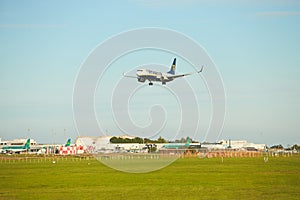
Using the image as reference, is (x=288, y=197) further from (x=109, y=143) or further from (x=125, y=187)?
(x=109, y=143)

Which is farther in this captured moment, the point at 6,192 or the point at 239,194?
the point at 6,192

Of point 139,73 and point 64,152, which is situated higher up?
point 139,73

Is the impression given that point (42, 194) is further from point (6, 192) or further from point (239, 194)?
point (239, 194)

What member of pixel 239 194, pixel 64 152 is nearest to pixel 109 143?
pixel 64 152

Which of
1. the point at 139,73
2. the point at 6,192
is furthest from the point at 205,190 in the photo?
the point at 139,73

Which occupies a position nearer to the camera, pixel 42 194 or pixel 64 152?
pixel 42 194

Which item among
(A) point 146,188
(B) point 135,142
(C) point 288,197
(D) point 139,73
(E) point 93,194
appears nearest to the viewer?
(C) point 288,197

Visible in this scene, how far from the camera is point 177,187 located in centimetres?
3622

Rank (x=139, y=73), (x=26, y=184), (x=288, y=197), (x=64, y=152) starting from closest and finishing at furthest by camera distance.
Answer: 1. (x=288, y=197)
2. (x=26, y=184)
3. (x=139, y=73)
4. (x=64, y=152)


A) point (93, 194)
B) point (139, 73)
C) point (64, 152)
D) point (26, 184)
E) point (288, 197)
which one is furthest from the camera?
point (64, 152)

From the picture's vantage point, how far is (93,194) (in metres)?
32.4

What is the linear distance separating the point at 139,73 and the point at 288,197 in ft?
139

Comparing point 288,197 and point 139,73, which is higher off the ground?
point 139,73

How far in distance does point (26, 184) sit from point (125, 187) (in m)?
8.50
